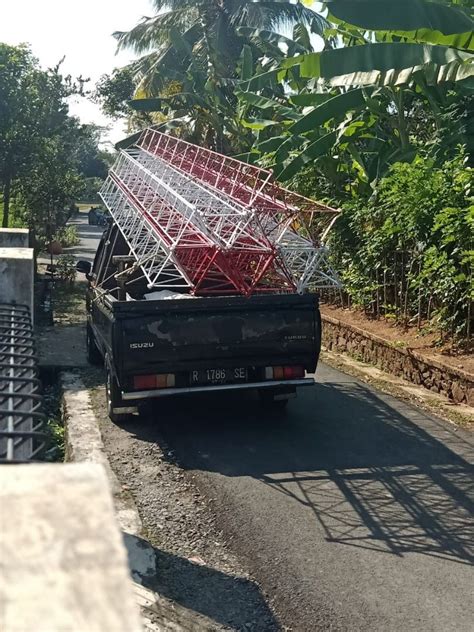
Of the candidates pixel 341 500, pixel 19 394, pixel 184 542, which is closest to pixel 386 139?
pixel 341 500

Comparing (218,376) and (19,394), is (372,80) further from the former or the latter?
(19,394)

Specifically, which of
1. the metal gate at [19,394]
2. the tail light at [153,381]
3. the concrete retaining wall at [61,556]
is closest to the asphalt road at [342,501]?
the tail light at [153,381]

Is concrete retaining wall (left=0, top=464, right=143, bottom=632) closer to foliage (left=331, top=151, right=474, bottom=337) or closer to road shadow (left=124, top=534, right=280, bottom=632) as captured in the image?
road shadow (left=124, top=534, right=280, bottom=632)

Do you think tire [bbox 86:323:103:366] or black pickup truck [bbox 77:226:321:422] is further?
tire [bbox 86:323:103:366]

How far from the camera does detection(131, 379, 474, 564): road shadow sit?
5371mm

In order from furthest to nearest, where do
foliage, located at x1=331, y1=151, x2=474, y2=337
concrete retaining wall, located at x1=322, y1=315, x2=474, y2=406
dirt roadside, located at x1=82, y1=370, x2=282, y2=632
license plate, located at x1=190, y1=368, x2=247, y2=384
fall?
foliage, located at x1=331, y1=151, x2=474, y2=337
concrete retaining wall, located at x1=322, y1=315, x2=474, y2=406
license plate, located at x1=190, y1=368, x2=247, y2=384
dirt roadside, located at x1=82, y1=370, x2=282, y2=632

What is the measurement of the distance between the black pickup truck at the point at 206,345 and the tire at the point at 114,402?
11 mm

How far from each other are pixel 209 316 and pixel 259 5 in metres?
24.0

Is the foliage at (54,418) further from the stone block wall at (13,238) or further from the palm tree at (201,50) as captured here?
the palm tree at (201,50)

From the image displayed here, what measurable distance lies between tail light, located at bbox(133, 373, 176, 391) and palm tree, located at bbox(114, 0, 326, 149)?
12.8 meters

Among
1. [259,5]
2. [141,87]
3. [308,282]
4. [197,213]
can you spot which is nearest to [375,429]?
[308,282]

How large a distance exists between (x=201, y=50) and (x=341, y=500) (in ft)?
71.1

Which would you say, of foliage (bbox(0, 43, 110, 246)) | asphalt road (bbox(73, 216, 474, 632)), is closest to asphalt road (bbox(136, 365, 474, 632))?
asphalt road (bbox(73, 216, 474, 632))

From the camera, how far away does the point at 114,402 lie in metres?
7.75
